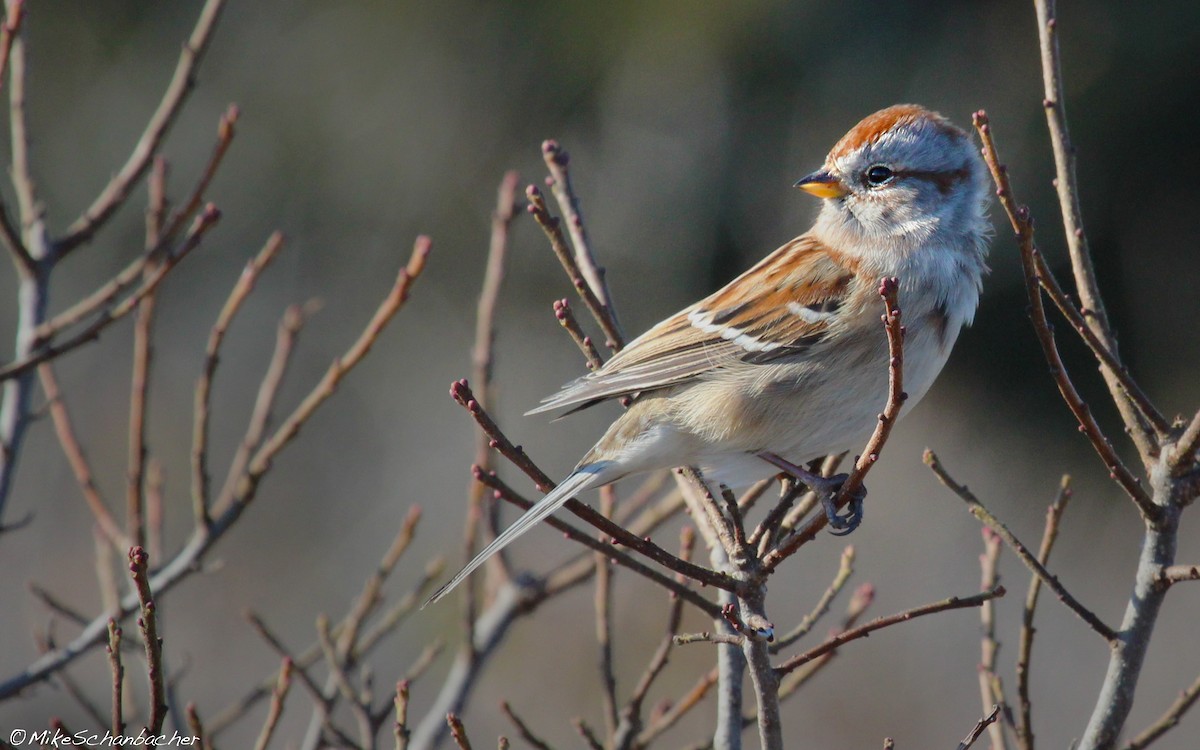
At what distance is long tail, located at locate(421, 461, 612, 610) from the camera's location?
1958 millimetres

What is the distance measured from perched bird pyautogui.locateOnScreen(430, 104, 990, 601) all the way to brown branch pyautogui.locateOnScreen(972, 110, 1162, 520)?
50 cm

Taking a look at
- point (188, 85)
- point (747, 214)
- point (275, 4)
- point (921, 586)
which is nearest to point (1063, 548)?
point (921, 586)

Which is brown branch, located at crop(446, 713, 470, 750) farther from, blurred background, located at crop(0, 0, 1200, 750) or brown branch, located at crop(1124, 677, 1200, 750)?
blurred background, located at crop(0, 0, 1200, 750)

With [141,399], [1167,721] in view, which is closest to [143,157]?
[141,399]

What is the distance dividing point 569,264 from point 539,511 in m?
0.49

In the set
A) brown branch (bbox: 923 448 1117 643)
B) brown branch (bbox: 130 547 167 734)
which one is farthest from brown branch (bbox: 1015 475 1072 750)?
brown branch (bbox: 130 547 167 734)

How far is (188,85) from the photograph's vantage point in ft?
7.59

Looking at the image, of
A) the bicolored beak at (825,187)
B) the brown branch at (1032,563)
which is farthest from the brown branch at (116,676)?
the bicolored beak at (825,187)

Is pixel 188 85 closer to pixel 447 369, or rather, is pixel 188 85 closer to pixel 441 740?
pixel 441 740

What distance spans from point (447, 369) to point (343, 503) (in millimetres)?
1551

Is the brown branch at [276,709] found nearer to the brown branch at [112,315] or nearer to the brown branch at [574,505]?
the brown branch at [574,505]

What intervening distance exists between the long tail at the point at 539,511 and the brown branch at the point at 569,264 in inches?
10.7

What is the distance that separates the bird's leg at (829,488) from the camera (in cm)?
224

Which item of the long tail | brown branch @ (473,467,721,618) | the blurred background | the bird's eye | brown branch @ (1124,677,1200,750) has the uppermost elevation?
the blurred background
